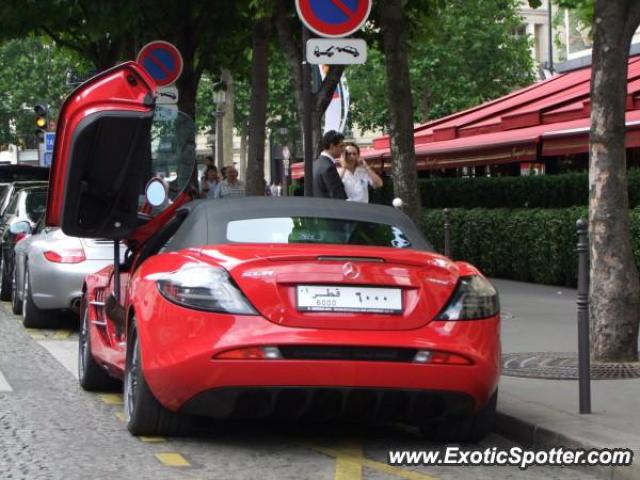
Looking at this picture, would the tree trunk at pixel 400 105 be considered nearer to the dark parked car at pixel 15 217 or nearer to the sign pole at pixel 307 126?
the sign pole at pixel 307 126

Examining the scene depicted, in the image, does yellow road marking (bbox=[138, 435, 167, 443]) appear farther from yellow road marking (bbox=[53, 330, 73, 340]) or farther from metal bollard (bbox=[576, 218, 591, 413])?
yellow road marking (bbox=[53, 330, 73, 340])

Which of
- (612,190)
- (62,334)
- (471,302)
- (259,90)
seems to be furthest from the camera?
(259,90)

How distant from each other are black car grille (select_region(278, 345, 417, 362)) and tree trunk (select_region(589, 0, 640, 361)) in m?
3.76

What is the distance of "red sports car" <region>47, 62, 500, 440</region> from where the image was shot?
709cm

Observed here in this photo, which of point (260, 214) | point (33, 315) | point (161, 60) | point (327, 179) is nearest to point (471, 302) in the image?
point (260, 214)

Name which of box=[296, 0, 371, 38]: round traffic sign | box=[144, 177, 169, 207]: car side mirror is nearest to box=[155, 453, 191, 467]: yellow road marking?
box=[144, 177, 169, 207]: car side mirror

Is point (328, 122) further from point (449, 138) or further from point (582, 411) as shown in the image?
point (582, 411)

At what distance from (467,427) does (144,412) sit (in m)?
1.67

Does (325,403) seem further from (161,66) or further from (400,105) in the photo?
(161,66)

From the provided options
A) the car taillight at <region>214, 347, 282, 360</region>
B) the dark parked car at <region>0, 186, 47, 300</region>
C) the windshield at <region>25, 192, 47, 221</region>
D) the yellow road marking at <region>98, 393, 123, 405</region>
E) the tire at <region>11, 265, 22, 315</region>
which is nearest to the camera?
the car taillight at <region>214, 347, 282, 360</region>

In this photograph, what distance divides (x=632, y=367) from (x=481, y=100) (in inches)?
2053

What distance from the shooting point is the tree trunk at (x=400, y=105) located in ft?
49.9

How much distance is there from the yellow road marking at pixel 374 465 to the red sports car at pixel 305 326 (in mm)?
201

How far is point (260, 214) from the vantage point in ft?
26.7
